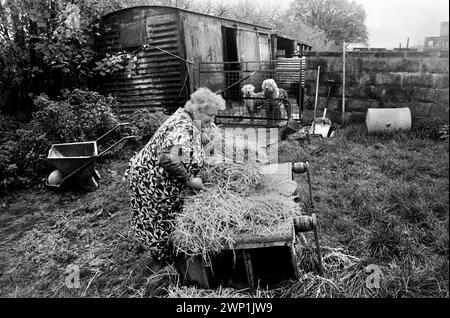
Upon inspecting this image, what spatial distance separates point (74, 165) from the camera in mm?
5586

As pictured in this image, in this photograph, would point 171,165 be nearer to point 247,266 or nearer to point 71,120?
point 247,266

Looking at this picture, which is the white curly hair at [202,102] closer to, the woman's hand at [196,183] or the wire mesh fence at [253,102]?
the woman's hand at [196,183]

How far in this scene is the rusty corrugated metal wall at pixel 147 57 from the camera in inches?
311

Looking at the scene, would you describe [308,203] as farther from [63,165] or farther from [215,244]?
[63,165]

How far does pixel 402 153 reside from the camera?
230 inches

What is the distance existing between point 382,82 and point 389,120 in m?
1.02

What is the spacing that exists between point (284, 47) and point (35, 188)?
15.5 meters

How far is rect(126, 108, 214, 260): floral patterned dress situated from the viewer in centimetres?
295

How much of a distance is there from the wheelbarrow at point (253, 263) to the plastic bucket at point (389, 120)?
4.14 m

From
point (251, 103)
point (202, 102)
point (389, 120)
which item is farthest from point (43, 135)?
point (389, 120)

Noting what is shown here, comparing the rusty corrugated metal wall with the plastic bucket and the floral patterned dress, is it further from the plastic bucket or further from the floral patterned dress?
the floral patterned dress

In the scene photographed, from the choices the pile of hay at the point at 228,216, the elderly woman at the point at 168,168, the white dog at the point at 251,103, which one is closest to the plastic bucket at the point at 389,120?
the white dog at the point at 251,103

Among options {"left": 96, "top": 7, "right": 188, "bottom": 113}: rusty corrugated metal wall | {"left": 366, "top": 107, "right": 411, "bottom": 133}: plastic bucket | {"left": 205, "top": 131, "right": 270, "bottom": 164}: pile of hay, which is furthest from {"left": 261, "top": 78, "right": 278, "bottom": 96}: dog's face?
{"left": 205, "top": 131, "right": 270, "bottom": 164}: pile of hay

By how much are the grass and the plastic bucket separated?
53 centimetres
